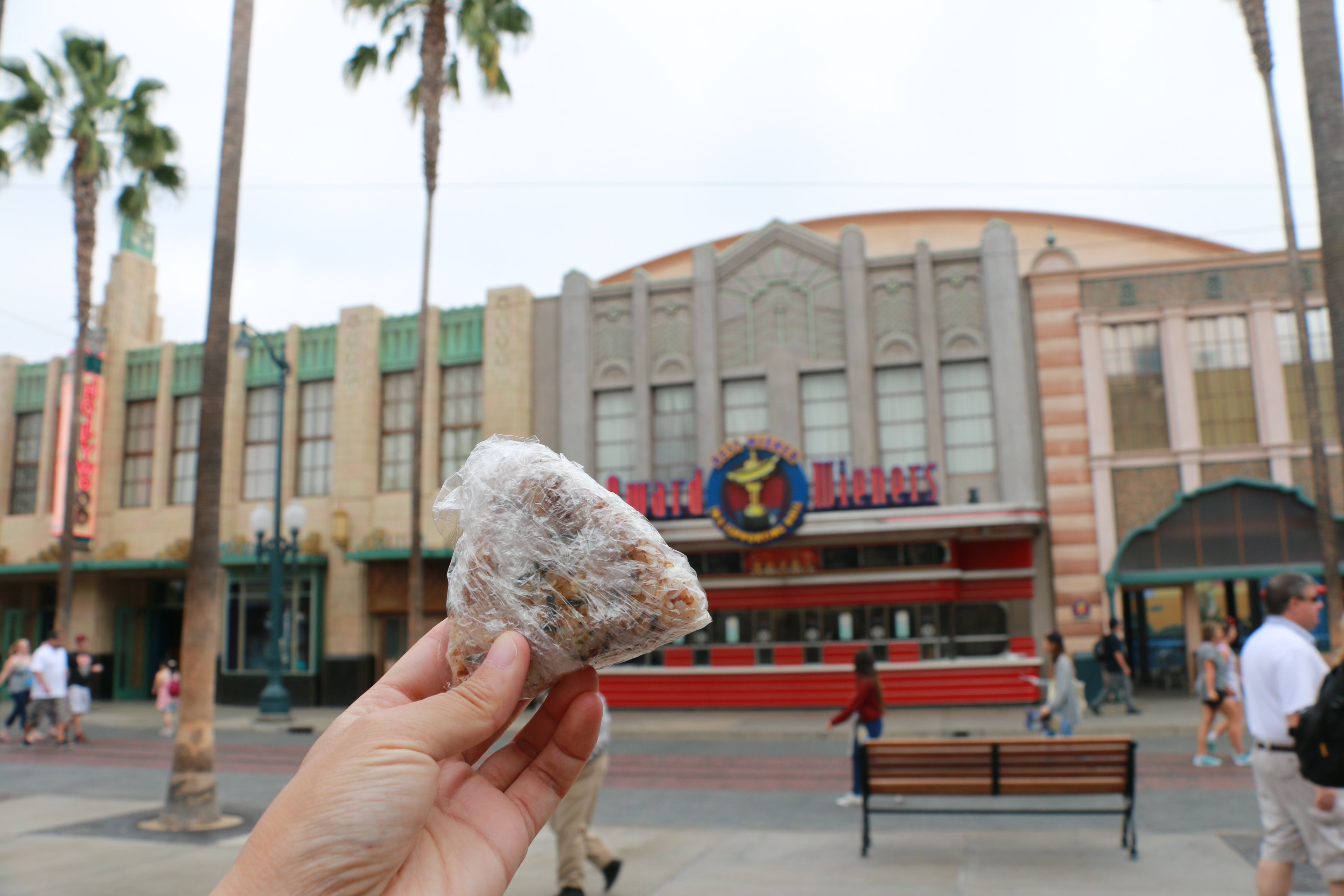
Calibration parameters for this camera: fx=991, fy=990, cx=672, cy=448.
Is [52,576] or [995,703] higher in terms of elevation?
[52,576]

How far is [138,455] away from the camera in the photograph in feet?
94.5

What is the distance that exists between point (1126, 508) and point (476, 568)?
22298 mm

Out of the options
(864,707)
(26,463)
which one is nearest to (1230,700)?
(864,707)

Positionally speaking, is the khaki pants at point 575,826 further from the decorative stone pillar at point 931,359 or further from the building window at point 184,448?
the building window at point 184,448

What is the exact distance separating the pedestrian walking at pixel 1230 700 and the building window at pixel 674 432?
12.5 metres

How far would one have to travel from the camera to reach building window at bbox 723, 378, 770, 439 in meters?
24.6

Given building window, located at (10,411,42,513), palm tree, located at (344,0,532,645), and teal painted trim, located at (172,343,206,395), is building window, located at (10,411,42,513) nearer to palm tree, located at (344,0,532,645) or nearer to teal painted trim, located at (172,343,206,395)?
teal painted trim, located at (172,343,206,395)

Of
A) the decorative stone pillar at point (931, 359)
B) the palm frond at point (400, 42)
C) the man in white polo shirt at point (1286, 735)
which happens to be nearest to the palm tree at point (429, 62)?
the palm frond at point (400, 42)

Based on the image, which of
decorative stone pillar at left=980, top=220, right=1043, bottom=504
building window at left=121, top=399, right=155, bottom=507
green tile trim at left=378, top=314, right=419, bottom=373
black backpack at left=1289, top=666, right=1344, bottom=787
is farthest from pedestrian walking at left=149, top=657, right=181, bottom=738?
black backpack at left=1289, top=666, right=1344, bottom=787

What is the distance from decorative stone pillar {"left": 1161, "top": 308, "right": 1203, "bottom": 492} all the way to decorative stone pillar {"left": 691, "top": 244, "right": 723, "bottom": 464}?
33.6 feet

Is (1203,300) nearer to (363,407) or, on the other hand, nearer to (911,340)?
(911,340)

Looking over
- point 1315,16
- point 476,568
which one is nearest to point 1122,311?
point 1315,16

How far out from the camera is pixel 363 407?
1046 inches

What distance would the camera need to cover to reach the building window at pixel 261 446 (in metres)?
27.8
